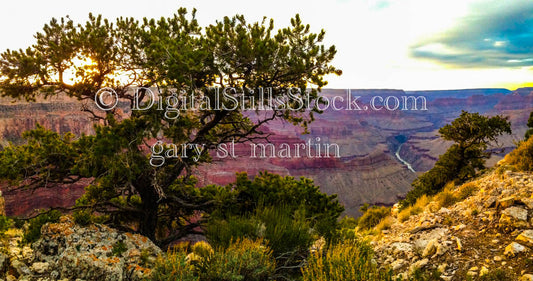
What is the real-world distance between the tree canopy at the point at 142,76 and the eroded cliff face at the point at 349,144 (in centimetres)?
99

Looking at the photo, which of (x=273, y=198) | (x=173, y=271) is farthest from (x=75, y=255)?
(x=273, y=198)

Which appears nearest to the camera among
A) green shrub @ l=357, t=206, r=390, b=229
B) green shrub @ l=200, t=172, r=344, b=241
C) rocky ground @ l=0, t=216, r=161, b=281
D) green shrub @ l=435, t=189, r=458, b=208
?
rocky ground @ l=0, t=216, r=161, b=281

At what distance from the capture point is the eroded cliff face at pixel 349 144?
136ft

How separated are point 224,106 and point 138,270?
4240mm

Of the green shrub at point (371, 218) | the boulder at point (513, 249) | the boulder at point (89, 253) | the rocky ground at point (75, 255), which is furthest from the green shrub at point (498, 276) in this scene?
the green shrub at point (371, 218)

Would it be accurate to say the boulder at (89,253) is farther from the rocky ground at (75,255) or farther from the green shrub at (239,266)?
→ the green shrub at (239,266)

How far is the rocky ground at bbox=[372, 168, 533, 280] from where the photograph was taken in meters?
4.24

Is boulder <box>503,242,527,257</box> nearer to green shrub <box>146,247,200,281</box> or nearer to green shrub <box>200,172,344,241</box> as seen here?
green shrub <box>200,172,344,241</box>

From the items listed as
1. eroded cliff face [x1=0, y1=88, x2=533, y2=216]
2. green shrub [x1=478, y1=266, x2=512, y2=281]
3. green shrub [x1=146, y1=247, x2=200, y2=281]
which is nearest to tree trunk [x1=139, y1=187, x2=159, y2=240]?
eroded cliff face [x1=0, y1=88, x2=533, y2=216]

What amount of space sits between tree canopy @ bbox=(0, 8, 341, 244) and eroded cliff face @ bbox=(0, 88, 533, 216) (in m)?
0.99

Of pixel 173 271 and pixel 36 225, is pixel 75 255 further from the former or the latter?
pixel 173 271

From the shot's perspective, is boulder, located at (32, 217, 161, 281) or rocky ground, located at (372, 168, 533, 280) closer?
rocky ground, located at (372, 168, 533, 280)

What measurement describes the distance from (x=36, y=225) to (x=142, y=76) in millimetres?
4078

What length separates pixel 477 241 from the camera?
492 centimetres
